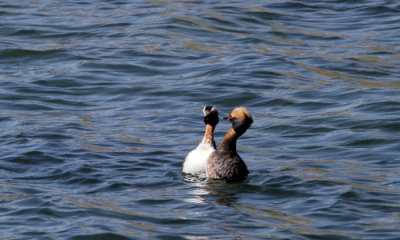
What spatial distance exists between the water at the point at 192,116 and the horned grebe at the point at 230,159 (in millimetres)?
153

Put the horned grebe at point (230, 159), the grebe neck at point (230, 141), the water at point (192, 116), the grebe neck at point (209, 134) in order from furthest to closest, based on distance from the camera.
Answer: the grebe neck at point (209, 134), the grebe neck at point (230, 141), the horned grebe at point (230, 159), the water at point (192, 116)

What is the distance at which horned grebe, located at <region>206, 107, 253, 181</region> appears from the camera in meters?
10.0

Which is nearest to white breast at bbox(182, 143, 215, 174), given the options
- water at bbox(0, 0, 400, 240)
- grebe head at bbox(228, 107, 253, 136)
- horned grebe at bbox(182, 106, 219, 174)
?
horned grebe at bbox(182, 106, 219, 174)

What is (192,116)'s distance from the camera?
1356cm

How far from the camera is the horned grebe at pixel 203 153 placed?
10.2m

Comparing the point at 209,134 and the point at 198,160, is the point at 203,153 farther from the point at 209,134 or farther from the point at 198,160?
the point at 209,134

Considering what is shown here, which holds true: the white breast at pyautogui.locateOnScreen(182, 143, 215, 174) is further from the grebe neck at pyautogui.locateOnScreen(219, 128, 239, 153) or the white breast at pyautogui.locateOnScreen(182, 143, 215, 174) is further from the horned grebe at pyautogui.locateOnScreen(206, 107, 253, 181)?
the grebe neck at pyautogui.locateOnScreen(219, 128, 239, 153)

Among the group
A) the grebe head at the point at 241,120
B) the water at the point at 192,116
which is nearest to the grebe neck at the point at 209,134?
the grebe head at the point at 241,120

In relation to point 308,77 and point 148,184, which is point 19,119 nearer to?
point 148,184

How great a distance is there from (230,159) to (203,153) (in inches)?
14.8

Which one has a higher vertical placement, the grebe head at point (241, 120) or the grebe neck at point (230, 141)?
the grebe head at point (241, 120)

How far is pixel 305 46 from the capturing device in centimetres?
1752

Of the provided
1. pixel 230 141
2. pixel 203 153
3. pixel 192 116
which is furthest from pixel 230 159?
pixel 192 116

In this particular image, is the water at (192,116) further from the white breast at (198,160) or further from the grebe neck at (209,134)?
the grebe neck at (209,134)
